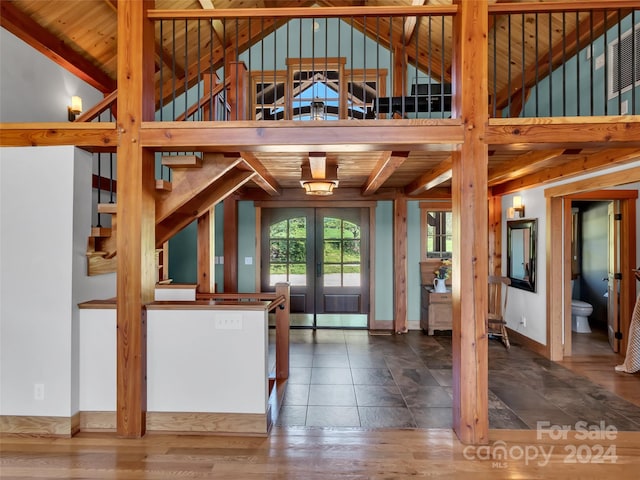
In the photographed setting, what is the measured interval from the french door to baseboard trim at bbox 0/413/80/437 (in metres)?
3.69

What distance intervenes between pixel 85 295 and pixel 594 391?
4.49 metres

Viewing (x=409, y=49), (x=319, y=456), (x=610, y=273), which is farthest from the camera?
(x=409, y=49)

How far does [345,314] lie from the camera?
20.1ft

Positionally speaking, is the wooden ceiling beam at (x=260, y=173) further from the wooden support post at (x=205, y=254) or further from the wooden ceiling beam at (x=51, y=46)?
the wooden ceiling beam at (x=51, y=46)

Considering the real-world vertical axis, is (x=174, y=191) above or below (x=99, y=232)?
above

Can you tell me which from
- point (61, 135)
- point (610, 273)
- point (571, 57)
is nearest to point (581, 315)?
point (610, 273)

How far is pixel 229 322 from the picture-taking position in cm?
262

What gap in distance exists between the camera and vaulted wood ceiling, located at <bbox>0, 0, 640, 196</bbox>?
341cm

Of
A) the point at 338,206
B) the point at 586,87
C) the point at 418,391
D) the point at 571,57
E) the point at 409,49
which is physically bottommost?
the point at 418,391

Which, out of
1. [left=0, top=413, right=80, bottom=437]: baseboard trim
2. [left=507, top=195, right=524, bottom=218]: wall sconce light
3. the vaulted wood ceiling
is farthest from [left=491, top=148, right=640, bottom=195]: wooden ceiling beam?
[left=0, top=413, right=80, bottom=437]: baseboard trim

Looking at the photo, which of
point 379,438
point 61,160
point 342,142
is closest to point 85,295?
point 61,160

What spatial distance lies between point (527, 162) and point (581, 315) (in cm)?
345

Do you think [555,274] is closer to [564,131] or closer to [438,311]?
[438,311]

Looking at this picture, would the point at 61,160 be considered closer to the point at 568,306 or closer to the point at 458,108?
the point at 458,108
